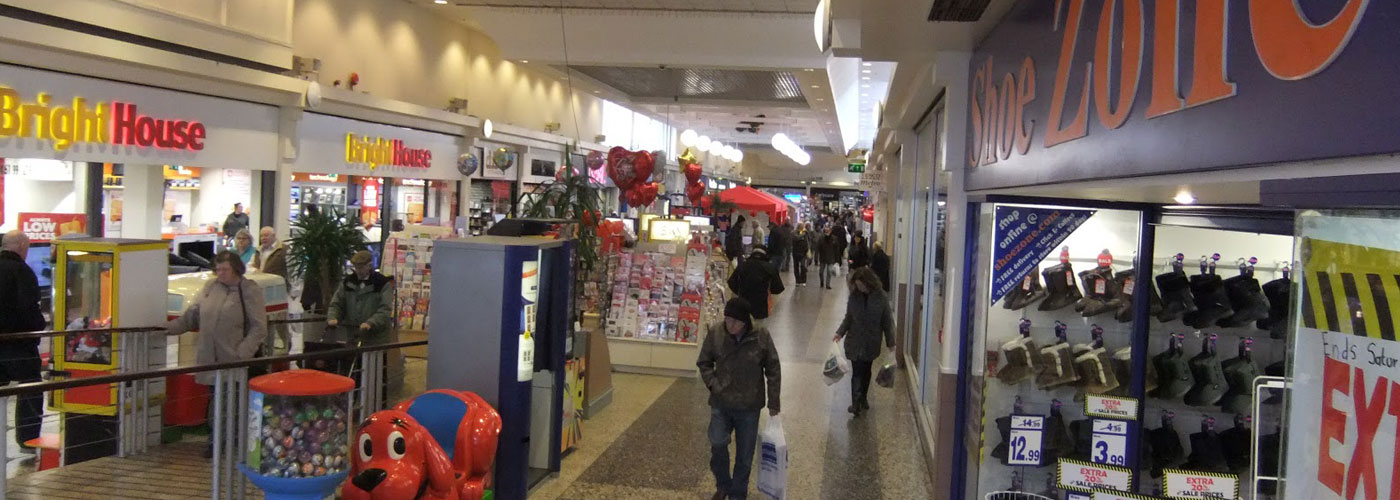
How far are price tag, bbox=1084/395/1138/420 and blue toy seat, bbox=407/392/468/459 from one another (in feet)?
10.3

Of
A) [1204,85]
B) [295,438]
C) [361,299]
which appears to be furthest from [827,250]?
[1204,85]

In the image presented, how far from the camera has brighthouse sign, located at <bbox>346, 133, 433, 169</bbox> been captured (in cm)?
1477

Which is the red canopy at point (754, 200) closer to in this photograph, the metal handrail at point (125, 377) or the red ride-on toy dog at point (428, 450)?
the metal handrail at point (125, 377)

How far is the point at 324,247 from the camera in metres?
9.98

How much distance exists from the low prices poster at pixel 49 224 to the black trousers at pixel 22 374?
313 centimetres

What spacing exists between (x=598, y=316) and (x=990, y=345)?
Result: 243 inches

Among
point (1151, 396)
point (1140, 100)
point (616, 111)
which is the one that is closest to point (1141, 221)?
point (1151, 396)

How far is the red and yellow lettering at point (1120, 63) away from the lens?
2646 millimetres

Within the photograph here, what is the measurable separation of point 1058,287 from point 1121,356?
49 centimetres

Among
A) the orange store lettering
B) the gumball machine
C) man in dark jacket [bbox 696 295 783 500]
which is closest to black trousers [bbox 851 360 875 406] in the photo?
man in dark jacket [bbox 696 295 783 500]

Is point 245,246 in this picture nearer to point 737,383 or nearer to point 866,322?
point 866,322

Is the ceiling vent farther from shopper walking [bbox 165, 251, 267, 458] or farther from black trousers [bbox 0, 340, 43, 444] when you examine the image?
black trousers [bbox 0, 340, 43, 444]

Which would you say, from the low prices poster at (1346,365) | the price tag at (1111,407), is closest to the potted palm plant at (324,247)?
the price tag at (1111,407)

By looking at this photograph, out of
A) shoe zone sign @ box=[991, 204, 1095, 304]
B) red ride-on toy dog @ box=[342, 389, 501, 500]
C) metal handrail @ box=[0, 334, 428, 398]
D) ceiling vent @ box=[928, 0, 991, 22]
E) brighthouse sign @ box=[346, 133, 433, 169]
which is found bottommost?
red ride-on toy dog @ box=[342, 389, 501, 500]
